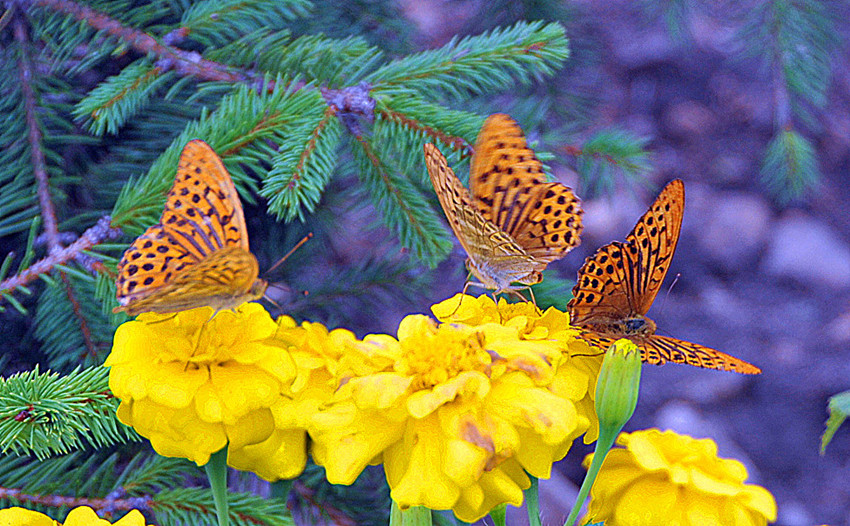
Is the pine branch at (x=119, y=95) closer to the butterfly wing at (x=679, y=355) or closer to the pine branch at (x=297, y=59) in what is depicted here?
the pine branch at (x=297, y=59)

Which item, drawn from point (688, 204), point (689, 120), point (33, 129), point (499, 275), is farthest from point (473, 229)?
point (689, 120)

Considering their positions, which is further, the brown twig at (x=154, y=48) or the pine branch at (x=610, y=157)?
the pine branch at (x=610, y=157)

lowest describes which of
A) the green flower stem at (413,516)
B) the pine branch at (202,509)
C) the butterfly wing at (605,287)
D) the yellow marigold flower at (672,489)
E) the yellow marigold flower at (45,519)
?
the pine branch at (202,509)

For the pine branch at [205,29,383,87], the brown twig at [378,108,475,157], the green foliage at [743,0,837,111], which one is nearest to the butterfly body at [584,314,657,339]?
the brown twig at [378,108,475,157]

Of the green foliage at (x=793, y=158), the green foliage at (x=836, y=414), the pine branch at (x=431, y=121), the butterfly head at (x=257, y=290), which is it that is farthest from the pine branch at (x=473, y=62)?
the green foliage at (x=793, y=158)

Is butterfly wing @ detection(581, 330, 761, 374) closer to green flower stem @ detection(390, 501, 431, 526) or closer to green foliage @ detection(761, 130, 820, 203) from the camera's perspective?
green flower stem @ detection(390, 501, 431, 526)

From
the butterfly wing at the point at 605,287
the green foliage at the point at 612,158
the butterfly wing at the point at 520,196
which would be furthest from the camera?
the green foliage at the point at 612,158

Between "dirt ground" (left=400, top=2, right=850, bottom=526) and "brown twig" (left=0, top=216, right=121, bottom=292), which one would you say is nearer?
"brown twig" (left=0, top=216, right=121, bottom=292)
